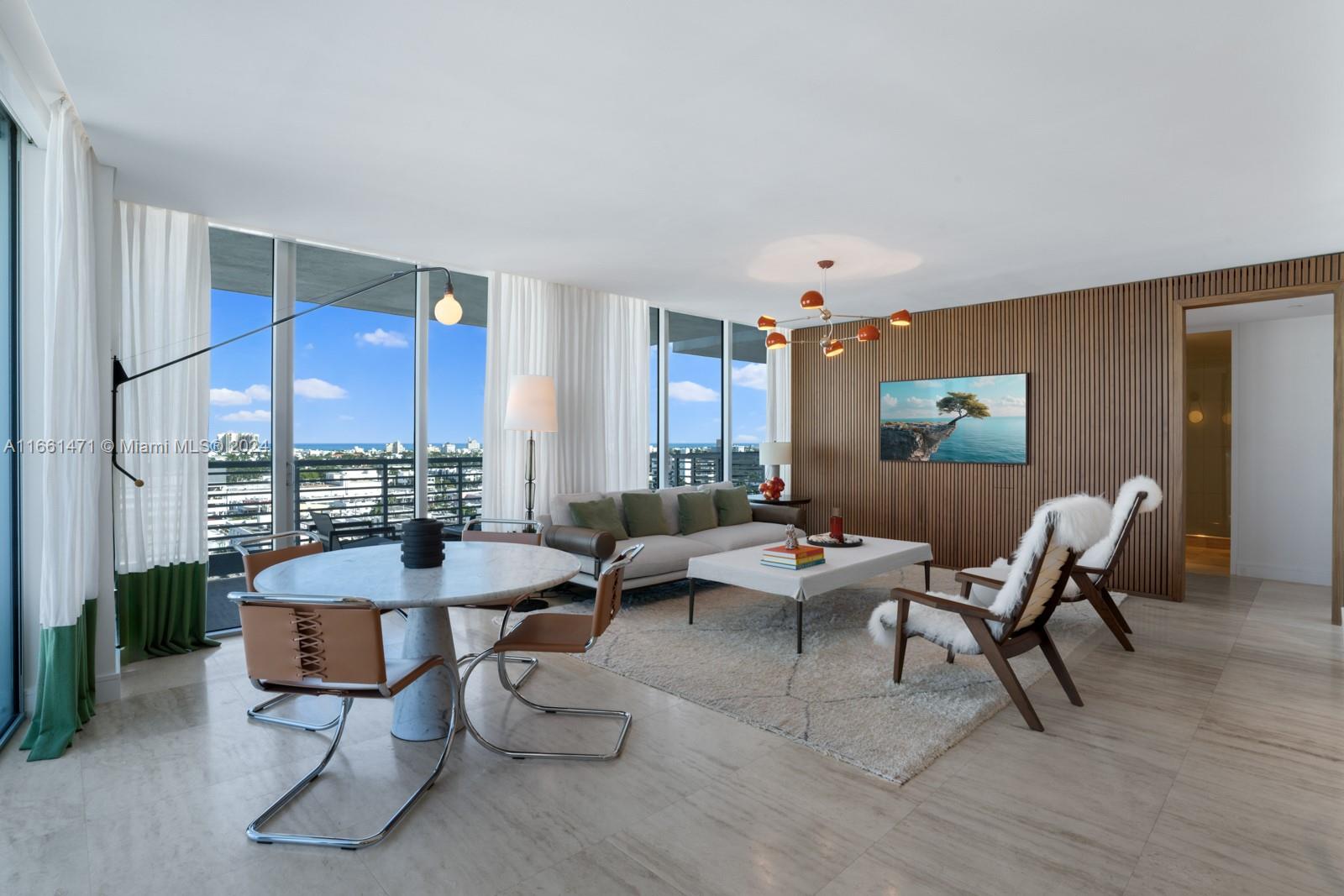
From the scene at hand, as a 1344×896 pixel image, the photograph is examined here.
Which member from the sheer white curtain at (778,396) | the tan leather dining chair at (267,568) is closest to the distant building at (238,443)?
the tan leather dining chair at (267,568)

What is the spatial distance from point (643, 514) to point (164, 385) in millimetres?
3448

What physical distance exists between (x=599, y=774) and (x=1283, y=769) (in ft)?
8.68

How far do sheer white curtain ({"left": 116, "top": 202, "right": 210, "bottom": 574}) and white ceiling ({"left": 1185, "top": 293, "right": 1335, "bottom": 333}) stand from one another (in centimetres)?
724

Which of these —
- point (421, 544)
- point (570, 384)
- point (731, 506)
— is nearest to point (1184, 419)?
point (731, 506)

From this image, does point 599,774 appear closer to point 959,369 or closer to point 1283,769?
point 1283,769

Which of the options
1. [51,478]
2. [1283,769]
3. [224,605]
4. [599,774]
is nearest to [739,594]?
[599,774]

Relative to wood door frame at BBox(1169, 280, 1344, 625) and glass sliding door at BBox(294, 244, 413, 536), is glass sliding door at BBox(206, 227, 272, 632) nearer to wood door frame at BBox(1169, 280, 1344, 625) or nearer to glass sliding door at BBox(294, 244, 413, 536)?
glass sliding door at BBox(294, 244, 413, 536)

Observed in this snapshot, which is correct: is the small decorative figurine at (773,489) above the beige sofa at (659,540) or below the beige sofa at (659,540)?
above

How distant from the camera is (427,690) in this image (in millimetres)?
2939

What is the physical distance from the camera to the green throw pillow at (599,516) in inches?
214

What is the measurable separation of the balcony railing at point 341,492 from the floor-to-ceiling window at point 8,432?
1.15 metres

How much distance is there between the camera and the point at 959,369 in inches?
264

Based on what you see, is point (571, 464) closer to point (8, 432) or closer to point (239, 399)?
point (239, 399)

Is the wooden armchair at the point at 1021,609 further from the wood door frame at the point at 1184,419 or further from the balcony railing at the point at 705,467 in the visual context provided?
the balcony railing at the point at 705,467
